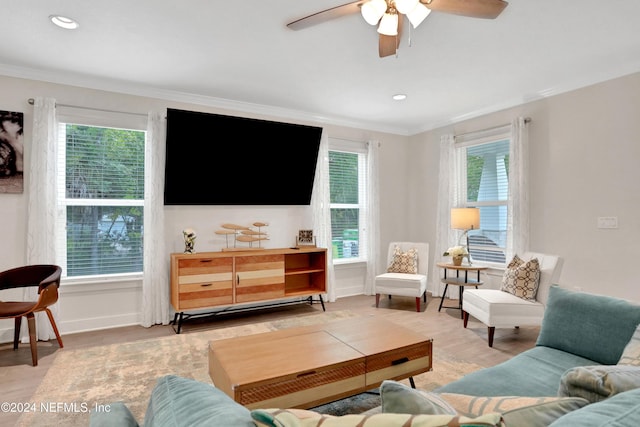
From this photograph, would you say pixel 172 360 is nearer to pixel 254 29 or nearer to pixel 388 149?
pixel 254 29

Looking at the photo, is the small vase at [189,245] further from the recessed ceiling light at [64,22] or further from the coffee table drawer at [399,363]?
the coffee table drawer at [399,363]

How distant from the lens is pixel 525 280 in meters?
3.26

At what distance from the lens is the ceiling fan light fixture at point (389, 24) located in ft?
6.43

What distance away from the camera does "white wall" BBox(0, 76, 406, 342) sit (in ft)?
10.7

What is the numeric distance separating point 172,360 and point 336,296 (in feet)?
8.76

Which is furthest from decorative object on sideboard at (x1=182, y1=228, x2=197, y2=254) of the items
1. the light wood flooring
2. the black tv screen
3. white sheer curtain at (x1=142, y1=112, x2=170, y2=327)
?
the light wood flooring

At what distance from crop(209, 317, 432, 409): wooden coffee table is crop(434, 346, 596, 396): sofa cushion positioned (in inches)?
17.6

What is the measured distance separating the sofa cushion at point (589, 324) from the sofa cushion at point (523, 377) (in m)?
0.06

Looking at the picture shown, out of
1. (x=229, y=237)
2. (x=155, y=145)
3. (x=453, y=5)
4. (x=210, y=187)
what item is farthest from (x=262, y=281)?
(x=453, y=5)

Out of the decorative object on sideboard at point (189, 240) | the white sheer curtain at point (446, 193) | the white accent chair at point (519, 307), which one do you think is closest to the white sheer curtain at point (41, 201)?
the decorative object on sideboard at point (189, 240)

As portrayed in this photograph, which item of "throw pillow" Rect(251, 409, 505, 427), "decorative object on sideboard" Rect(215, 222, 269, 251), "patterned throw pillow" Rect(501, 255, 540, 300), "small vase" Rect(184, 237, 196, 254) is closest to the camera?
"throw pillow" Rect(251, 409, 505, 427)

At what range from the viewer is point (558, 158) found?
378 centimetres

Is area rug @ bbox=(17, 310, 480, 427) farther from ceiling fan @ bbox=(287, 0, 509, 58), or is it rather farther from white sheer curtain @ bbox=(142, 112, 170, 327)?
ceiling fan @ bbox=(287, 0, 509, 58)

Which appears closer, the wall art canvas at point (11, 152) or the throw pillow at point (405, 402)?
the throw pillow at point (405, 402)
